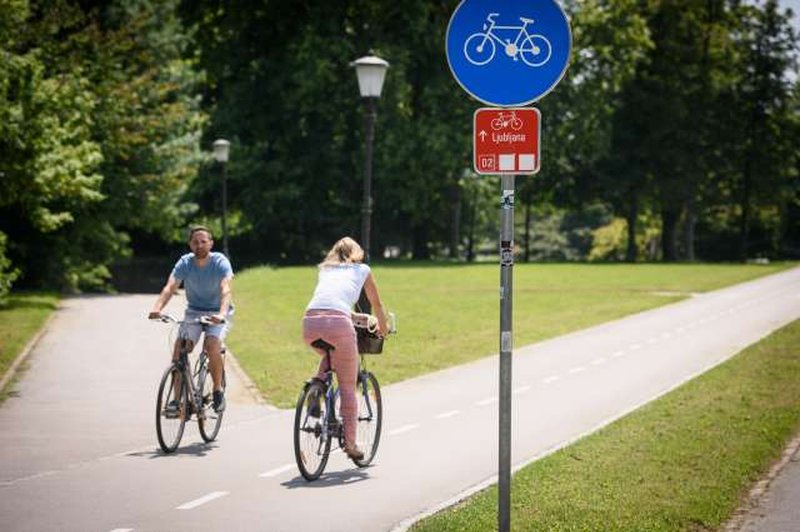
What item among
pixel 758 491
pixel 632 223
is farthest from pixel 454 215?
pixel 758 491

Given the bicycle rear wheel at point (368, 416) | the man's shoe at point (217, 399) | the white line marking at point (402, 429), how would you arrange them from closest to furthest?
the bicycle rear wheel at point (368, 416) → the man's shoe at point (217, 399) → the white line marking at point (402, 429)

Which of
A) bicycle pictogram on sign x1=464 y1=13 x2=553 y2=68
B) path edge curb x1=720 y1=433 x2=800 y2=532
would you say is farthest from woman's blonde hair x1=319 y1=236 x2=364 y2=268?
path edge curb x1=720 y1=433 x2=800 y2=532

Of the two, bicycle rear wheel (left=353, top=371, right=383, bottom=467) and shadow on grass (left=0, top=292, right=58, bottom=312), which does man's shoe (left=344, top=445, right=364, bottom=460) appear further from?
shadow on grass (left=0, top=292, right=58, bottom=312)

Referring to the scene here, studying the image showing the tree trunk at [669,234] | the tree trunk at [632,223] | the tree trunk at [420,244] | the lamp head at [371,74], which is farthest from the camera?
the tree trunk at [669,234]

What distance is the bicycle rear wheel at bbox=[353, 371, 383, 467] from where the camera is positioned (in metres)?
8.58

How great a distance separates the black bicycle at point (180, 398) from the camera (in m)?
9.07

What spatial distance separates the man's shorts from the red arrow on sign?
4310 millimetres

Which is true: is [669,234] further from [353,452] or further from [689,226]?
[353,452]

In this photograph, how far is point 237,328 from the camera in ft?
68.0

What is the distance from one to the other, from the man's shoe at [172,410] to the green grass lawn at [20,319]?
18.8ft

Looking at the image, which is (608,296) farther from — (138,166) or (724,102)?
(724,102)

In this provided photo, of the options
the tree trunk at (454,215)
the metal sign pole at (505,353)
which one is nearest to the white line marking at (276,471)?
the metal sign pole at (505,353)

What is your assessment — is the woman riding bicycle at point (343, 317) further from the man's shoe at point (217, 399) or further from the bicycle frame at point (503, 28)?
the bicycle frame at point (503, 28)

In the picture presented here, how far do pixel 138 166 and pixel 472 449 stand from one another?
77.3 feet
